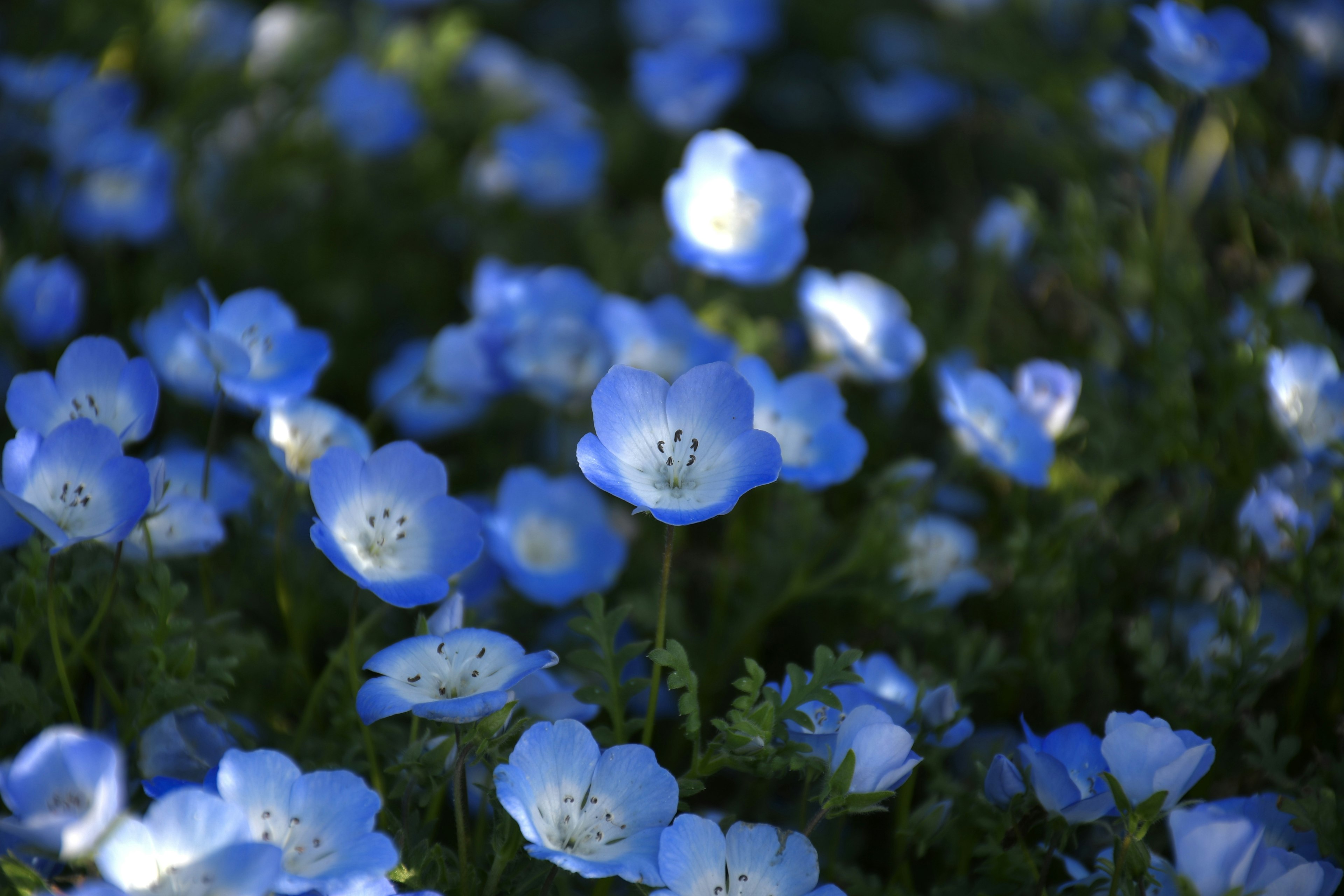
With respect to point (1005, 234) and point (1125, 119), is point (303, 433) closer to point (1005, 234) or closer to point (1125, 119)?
point (1005, 234)

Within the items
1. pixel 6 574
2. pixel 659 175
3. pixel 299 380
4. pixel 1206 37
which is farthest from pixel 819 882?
pixel 659 175

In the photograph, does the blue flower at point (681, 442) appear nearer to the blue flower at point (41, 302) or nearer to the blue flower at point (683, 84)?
the blue flower at point (41, 302)

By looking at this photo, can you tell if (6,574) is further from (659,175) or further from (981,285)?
(659,175)

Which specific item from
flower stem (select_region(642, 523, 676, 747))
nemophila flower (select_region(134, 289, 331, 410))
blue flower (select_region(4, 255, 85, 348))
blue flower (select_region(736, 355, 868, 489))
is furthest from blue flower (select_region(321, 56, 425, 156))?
flower stem (select_region(642, 523, 676, 747))

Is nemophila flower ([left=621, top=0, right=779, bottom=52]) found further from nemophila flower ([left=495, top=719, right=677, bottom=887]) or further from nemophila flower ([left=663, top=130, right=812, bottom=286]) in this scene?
nemophila flower ([left=495, top=719, right=677, bottom=887])

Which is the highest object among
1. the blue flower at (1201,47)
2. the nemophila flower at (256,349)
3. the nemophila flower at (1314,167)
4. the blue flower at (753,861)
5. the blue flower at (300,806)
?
the blue flower at (1201,47)

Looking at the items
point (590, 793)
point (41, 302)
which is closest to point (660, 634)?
point (590, 793)

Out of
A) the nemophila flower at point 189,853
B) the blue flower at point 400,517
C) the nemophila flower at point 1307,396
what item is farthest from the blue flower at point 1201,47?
the nemophila flower at point 189,853

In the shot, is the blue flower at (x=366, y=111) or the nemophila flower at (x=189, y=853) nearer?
the nemophila flower at (x=189, y=853)
